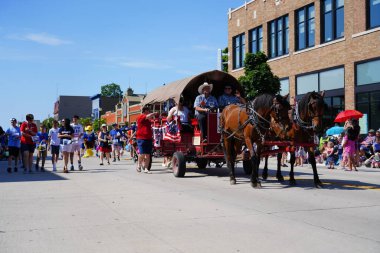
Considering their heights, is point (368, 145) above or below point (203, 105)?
below

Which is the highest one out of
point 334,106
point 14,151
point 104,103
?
point 104,103

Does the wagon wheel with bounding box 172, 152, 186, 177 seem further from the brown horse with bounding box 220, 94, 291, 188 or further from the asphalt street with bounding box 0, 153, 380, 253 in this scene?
the asphalt street with bounding box 0, 153, 380, 253

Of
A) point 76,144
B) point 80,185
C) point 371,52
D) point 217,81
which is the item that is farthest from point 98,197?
point 371,52

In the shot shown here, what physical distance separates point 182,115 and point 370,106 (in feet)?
51.2

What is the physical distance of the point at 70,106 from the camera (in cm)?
15688

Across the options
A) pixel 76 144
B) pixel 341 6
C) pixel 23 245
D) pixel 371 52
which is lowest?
pixel 23 245

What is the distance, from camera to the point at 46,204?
28.7 ft

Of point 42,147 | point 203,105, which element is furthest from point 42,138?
point 203,105

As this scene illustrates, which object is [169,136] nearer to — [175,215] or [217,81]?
[217,81]

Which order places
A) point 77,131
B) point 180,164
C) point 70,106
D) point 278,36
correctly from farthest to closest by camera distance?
1. point 70,106
2. point 278,36
3. point 77,131
4. point 180,164

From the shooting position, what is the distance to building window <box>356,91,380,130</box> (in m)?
25.4

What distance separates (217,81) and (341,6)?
16686 mm

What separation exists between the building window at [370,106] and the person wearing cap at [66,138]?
55.2 ft

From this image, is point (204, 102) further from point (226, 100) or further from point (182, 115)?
point (182, 115)
